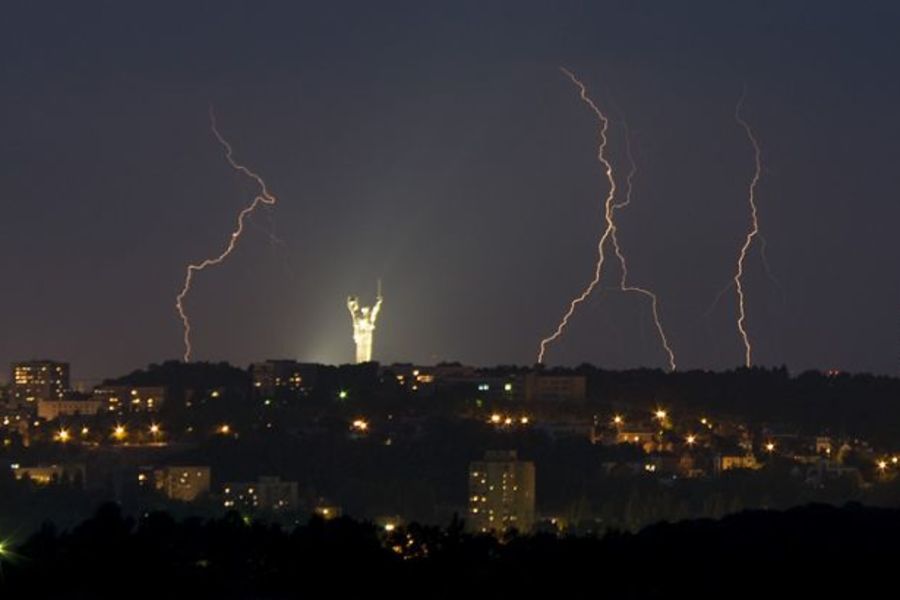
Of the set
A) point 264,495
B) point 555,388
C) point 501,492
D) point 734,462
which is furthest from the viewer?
point 555,388

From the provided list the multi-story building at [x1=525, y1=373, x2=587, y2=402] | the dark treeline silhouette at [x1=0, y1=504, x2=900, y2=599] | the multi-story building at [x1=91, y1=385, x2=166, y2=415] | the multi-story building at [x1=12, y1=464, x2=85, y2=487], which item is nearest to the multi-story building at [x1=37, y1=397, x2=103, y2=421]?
the multi-story building at [x1=91, y1=385, x2=166, y2=415]

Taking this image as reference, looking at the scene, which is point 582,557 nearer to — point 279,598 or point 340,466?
point 279,598

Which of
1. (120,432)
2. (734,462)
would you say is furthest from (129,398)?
(734,462)

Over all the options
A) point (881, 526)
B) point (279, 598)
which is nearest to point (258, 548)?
point (279, 598)

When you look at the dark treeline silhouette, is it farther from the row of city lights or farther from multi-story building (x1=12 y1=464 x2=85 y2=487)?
the row of city lights

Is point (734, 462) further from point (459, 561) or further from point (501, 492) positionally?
point (459, 561)

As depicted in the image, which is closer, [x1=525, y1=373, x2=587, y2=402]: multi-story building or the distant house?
the distant house
